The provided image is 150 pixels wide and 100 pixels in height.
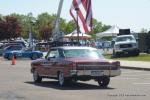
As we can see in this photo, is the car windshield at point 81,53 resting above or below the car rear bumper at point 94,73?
above

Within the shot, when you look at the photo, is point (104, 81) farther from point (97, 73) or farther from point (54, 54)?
point (54, 54)

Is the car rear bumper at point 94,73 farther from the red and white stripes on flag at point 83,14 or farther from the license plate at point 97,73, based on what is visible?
the red and white stripes on flag at point 83,14

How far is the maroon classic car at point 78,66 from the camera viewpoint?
62.4 feet

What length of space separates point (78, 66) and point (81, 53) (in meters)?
1.27

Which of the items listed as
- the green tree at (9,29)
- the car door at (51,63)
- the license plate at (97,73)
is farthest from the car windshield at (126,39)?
the green tree at (9,29)

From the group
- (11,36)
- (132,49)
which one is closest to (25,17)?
(11,36)

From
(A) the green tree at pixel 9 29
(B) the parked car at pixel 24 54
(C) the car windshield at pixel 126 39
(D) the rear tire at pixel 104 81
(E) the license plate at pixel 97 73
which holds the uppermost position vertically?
(A) the green tree at pixel 9 29

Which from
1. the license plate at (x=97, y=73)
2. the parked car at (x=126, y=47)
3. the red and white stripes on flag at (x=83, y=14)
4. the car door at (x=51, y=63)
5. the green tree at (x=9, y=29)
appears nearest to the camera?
the license plate at (x=97, y=73)

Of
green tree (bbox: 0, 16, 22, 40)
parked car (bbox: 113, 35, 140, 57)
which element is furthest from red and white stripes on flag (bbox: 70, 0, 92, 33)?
green tree (bbox: 0, 16, 22, 40)

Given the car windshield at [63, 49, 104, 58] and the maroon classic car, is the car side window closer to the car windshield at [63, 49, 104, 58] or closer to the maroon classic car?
the maroon classic car

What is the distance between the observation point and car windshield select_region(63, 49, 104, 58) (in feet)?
65.7

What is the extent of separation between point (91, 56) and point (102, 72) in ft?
3.29

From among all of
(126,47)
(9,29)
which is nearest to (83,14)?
(126,47)

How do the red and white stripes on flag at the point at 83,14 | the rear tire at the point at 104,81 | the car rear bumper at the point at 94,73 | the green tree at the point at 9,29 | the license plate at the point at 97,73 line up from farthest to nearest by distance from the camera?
the green tree at the point at 9,29
the red and white stripes on flag at the point at 83,14
the rear tire at the point at 104,81
the license plate at the point at 97,73
the car rear bumper at the point at 94,73
